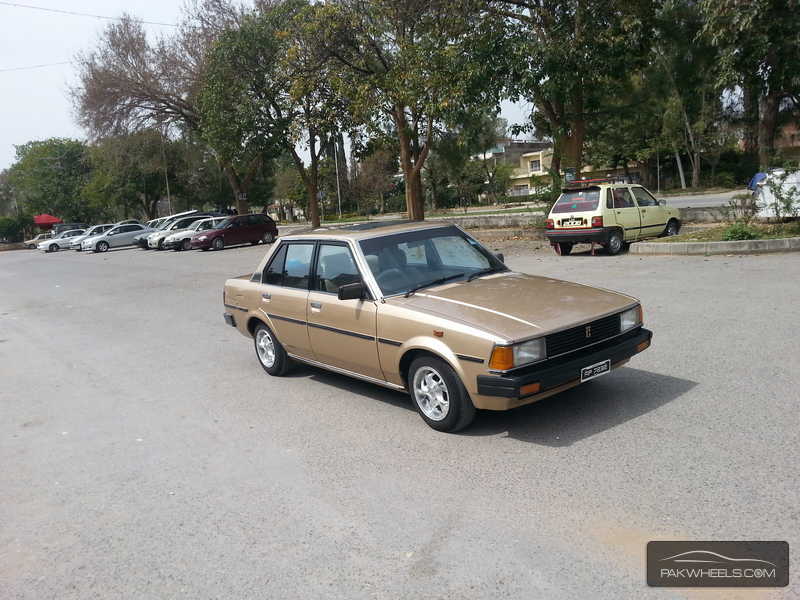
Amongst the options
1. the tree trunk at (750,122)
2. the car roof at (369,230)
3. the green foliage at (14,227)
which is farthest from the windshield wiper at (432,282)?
the green foliage at (14,227)

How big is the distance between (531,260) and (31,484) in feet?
42.0

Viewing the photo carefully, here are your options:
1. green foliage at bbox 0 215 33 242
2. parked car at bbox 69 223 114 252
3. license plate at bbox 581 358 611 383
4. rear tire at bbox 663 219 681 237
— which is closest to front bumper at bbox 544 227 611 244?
rear tire at bbox 663 219 681 237

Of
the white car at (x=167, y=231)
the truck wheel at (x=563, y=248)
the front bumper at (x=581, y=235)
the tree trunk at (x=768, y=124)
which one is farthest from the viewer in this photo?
the white car at (x=167, y=231)

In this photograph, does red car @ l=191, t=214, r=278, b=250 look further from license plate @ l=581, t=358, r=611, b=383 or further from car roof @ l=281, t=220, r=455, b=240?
license plate @ l=581, t=358, r=611, b=383

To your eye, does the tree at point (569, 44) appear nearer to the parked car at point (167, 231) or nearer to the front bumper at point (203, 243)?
the front bumper at point (203, 243)

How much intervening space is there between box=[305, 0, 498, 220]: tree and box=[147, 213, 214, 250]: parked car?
1590 cm

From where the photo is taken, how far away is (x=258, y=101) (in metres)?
31.5

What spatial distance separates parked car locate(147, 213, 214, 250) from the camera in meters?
36.6

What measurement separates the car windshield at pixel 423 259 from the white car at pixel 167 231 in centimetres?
3216

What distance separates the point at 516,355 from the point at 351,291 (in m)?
1.61

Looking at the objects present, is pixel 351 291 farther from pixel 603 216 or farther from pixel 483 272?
pixel 603 216

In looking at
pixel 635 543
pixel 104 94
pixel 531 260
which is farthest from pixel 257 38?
pixel 635 543

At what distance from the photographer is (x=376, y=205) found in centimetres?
6962
